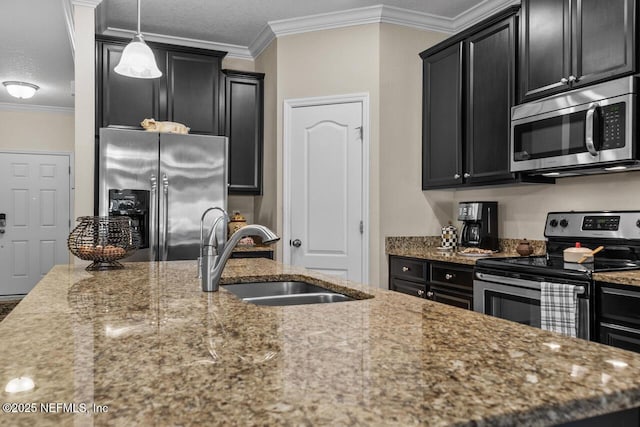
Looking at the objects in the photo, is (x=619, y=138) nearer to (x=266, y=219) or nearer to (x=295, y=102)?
(x=295, y=102)

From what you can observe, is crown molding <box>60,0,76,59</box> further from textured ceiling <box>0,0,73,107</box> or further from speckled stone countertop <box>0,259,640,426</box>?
speckled stone countertop <box>0,259,640,426</box>

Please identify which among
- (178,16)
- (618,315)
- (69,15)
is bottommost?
(618,315)

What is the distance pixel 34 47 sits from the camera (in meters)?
4.61

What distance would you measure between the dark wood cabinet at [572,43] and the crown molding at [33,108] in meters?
6.14

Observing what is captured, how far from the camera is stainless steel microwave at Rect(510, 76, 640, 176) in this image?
7.77 feet

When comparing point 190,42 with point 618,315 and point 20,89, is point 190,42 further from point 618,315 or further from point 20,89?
point 618,315

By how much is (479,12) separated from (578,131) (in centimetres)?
157

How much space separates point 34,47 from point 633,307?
5076 millimetres

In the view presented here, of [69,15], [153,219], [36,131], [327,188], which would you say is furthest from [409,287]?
[36,131]

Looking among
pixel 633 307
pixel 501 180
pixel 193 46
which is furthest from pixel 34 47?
pixel 633 307

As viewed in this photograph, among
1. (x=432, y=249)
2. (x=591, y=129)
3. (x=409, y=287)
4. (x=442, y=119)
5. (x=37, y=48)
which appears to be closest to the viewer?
(x=591, y=129)

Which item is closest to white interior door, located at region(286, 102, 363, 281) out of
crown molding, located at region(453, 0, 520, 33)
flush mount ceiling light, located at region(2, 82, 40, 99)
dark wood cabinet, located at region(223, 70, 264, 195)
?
dark wood cabinet, located at region(223, 70, 264, 195)

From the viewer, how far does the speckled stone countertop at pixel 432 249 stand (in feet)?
10.5

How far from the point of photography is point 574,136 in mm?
2639
